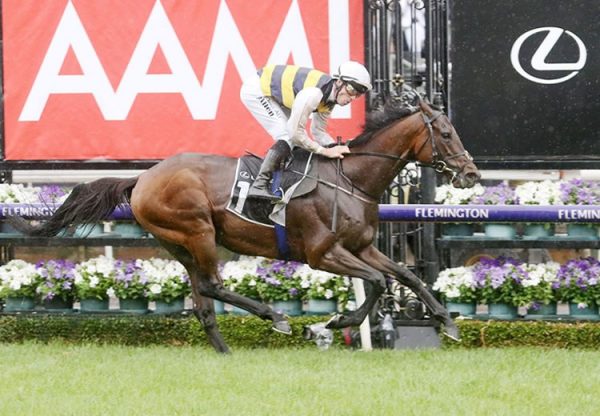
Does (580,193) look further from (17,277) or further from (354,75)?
(17,277)

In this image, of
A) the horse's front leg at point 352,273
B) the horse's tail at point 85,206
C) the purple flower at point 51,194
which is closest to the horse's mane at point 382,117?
the horse's front leg at point 352,273

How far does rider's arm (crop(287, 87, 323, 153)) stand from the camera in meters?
7.64

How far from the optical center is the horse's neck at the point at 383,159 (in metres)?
8.06

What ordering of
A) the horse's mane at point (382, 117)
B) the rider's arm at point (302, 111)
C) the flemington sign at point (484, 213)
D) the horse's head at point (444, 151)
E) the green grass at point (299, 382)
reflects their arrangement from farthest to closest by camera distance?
the flemington sign at point (484, 213) → the horse's mane at point (382, 117) → the horse's head at point (444, 151) → the rider's arm at point (302, 111) → the green grass at point (299, 382)

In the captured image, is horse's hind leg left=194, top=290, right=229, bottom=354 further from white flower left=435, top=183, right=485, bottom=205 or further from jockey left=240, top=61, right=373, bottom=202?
white flower left=435, top=183, right=485, bottom=205

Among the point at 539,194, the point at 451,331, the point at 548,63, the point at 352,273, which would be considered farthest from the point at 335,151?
the point at 548,63

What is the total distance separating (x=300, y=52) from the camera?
9.26m

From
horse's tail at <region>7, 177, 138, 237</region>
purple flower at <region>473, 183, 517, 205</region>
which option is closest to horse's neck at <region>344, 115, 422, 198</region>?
purple flower at <region>473, 183, 517, 205</region>

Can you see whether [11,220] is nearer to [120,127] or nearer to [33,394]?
[120,127]

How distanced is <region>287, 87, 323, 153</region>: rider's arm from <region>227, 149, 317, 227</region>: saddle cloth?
288mm

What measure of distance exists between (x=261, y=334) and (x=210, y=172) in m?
1.47

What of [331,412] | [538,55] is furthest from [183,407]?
[538,55]

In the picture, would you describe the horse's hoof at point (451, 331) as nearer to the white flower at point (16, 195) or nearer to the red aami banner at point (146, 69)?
the red aami banner at point (146, 69)

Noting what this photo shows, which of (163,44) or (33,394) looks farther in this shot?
(163,44)
